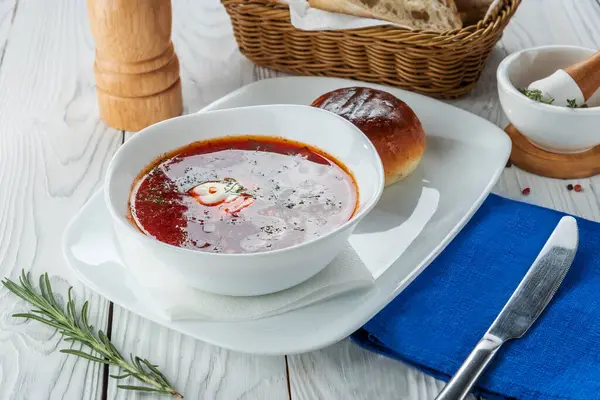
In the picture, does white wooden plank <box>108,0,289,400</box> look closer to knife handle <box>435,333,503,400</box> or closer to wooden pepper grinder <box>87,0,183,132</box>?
knife handle <box>435,333,503,400</box>

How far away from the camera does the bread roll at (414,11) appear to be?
7.64 ft

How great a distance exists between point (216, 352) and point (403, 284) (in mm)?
415

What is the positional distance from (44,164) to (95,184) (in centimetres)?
19

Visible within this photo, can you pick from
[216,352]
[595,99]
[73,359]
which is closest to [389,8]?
[595,99]

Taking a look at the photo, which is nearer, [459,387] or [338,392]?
[459,387]

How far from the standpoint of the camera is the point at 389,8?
7.72 feet

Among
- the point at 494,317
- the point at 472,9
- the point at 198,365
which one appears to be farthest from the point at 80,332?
the point at 472,9

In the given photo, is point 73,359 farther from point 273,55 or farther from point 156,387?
point 273,55

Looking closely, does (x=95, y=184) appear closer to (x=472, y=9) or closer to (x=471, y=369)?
(x=471, y=369)

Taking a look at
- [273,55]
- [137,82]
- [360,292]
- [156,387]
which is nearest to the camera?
[156,387]

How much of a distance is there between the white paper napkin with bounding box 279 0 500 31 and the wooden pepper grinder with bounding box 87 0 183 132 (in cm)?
38

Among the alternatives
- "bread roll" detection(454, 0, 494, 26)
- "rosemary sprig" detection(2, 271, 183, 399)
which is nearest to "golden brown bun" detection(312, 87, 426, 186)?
"bread roll" detection(454, 0, 494, 26)

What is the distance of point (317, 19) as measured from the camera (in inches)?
93.3

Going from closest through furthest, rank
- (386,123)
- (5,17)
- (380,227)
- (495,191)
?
(380,227), (386,123), (495,191), (5,17)
